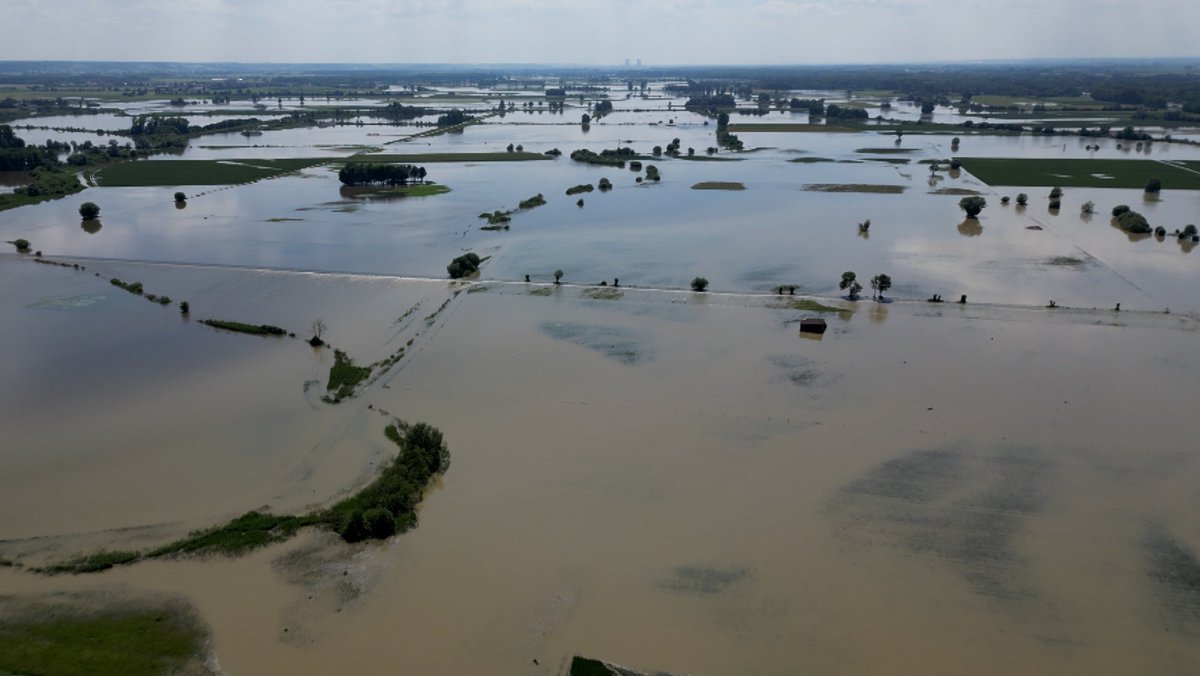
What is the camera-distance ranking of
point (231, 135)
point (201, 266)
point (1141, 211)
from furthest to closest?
1. point (231, 135)
2. point (1141, 211)
3. point (201, 266)

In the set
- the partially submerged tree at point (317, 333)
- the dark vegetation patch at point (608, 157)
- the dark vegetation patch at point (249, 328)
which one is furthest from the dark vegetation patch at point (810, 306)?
the dark vegetation patch at point (608, 157)

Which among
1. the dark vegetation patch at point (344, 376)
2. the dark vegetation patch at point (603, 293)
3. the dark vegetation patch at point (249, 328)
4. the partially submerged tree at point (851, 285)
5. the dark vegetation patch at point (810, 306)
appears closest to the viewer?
the dark vegetation patch at point (344, 376)

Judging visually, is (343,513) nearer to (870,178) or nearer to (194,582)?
(194,582)

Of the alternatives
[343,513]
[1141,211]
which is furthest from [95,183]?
[1141,211]

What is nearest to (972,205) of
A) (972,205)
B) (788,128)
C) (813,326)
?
(972,205)

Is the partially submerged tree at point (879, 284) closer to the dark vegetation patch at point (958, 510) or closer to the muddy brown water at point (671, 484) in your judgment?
the muddy brown water at point (671, 484)

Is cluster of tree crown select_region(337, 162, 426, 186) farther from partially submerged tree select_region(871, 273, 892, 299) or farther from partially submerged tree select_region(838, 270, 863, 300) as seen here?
partially submerged tree select_region(871, 273, 892, 299)
